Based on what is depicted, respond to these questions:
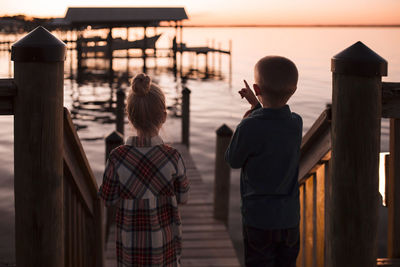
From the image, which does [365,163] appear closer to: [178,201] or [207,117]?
[178,201]

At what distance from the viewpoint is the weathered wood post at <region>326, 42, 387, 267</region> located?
2.36m

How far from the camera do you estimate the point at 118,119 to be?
43.1ft

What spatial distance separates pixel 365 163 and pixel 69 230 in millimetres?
1672

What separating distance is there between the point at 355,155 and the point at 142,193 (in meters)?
1.05

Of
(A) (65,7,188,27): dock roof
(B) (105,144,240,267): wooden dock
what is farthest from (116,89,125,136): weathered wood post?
(A) (65,7,188,27): dock roof

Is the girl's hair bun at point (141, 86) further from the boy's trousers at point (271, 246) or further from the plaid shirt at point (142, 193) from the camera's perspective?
the boy's trousers at point (271, 246)

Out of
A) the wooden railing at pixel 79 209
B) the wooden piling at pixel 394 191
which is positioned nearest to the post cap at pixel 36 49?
the wooden railing at pixel 79 209

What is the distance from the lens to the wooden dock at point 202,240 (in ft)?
16.8

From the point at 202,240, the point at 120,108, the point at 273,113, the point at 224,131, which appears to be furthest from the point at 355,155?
the point at 120,108

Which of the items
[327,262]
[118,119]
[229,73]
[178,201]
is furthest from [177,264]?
[229,73]

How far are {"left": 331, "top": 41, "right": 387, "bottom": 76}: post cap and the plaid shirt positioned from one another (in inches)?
37.4

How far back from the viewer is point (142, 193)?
9.09 feet

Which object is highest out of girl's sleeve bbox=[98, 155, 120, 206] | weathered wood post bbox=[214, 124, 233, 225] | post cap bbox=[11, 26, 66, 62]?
post cap bbox=[11, 26, 66, 62]

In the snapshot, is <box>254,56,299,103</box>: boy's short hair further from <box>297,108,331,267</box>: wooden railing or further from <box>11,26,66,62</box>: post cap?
<box>11,26,66,62</box>: post cap
